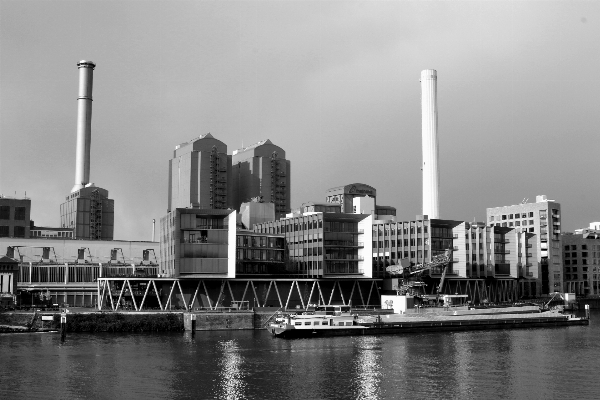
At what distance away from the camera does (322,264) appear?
146750 millimetres

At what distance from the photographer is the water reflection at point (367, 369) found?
223ft

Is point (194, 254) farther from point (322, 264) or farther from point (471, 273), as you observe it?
point (471, 273)

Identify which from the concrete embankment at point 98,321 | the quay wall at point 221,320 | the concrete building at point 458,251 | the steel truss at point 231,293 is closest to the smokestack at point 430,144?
the concrete building at point 458,251

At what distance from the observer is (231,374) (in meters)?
76.1

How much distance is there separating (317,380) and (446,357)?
2257 cm

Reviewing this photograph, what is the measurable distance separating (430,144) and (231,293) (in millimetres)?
76794

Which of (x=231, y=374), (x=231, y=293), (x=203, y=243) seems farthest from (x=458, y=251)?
(x=231, y=374)

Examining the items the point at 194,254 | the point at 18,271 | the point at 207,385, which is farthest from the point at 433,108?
the point at 207,385

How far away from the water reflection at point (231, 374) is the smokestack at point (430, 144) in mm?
101378

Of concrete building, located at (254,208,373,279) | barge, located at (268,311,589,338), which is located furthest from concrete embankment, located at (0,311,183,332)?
concrete building, located at (254,208,373,279)

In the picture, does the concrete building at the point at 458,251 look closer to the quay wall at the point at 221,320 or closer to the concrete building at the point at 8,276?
the quay wall at the point at 221,320

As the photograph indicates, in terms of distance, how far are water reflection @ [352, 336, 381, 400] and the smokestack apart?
3318 inches

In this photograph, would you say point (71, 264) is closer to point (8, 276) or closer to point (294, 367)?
point (8, 276)

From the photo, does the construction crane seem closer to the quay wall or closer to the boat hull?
the boat hull
